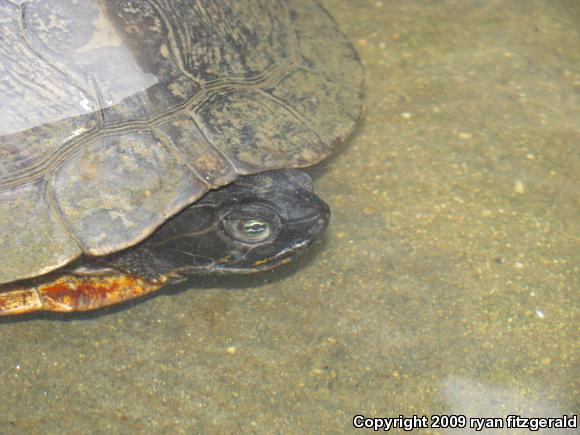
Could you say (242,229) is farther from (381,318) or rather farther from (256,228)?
(381,318)

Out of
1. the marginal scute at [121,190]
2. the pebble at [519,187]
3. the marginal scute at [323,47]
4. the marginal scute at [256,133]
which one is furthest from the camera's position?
the pebble at [519,187]

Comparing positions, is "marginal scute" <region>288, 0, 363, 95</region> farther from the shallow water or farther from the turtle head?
the turtle head

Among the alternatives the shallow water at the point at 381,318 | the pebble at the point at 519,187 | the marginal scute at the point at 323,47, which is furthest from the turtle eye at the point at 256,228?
the pebble at the point at 519,187

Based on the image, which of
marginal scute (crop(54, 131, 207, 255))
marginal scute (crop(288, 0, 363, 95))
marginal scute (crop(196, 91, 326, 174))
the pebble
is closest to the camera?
marginal scute (crop(54, 131, 207, 255))

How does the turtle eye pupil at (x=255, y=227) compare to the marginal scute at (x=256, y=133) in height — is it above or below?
below

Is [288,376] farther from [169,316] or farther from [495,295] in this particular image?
→ [495,295]

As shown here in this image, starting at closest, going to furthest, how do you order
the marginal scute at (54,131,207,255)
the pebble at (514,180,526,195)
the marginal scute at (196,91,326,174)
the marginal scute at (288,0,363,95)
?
1. the marginal scute at (54,131,207,255)
2. the marginal scute at (196,91,326,174)
3. the marginal scute at (288,0,363,95)
4. the pebble at (514,180,526,195)

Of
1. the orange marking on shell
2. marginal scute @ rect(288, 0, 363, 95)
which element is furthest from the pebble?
the orange marking on shell

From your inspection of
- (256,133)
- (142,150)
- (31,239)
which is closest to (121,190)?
(142,150)

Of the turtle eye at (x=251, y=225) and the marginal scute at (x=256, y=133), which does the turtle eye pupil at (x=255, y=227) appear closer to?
the turtle eye at (x=251, y=225)
